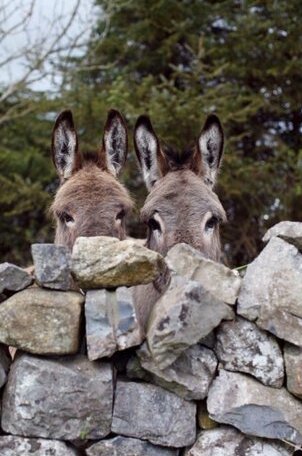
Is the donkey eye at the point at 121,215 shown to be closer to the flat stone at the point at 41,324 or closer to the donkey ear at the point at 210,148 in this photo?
the donkey ear at the point at 210,148

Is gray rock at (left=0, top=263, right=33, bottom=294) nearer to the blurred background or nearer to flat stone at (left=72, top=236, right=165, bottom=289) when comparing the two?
flat stone at (left=72, top=236, right=165, bottom=289)

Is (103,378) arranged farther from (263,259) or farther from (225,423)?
(263,259)

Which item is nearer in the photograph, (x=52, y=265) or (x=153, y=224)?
Answer: (x=52, y=265)

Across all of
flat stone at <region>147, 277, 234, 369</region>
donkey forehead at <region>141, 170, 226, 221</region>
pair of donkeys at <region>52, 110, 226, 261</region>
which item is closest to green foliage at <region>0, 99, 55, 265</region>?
pair of donkeys at <region>52, 110, 226, 261</region>

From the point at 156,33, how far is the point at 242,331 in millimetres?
10288

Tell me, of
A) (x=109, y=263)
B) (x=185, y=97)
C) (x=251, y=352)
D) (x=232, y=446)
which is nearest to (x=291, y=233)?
(x=251, y=352)

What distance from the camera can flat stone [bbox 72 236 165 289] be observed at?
2.78m

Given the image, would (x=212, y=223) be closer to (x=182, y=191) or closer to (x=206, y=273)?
(x=182, y=191)

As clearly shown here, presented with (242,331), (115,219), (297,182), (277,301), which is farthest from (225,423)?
(297,182)

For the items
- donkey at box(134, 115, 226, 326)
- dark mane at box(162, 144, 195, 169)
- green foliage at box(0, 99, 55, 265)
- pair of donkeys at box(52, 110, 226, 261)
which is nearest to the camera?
donkey at box(134, 115, 226, 326)

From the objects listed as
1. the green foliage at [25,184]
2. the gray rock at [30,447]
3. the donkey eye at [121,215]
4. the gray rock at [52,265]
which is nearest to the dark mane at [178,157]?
the donkey eye at [121,215]

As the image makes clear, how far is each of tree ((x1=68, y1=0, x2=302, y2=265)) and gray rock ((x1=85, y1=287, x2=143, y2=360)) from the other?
7489mm

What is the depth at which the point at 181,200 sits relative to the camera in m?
4.14

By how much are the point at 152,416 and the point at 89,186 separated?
7.23 feet
